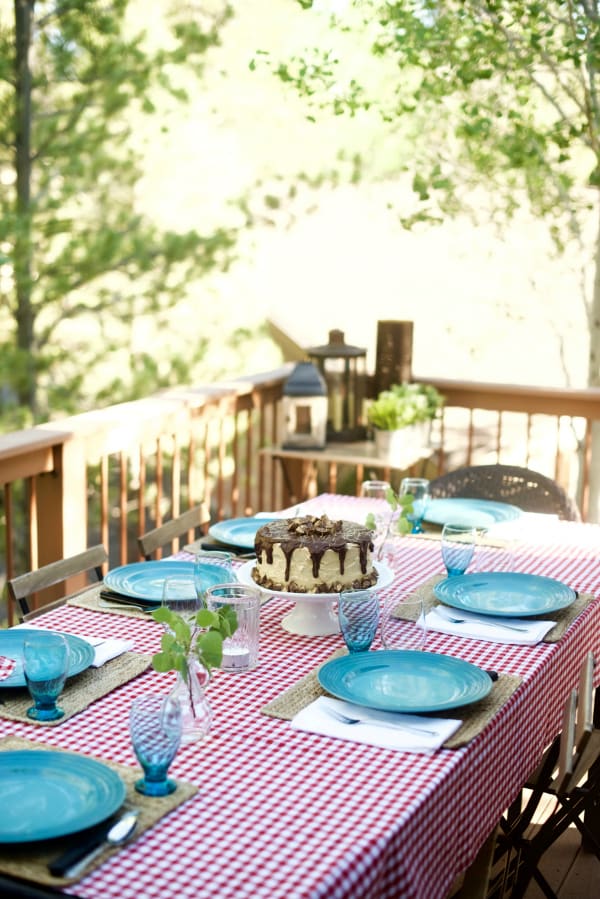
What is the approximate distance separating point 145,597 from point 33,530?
3.89ft

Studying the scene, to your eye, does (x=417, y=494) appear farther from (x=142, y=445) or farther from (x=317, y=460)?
(x=317, y=460)

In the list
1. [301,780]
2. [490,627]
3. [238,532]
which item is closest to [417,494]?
[238,532]

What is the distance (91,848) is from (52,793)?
0.17 meters

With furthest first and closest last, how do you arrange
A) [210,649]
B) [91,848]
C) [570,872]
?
[570,872] < [210,649] < [91,848]

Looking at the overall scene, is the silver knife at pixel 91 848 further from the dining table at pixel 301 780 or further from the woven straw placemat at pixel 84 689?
the woven straw placemat at pixel 84 689

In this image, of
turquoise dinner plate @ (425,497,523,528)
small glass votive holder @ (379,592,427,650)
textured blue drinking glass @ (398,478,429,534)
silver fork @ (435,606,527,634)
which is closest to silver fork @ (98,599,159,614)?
small glass votive holder @ (379,592,427,650)

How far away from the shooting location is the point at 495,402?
16.6ft

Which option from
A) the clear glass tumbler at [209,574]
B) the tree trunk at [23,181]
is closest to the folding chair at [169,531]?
the clear glass tumbler at [209,574]

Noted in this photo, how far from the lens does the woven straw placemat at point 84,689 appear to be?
6.59ft

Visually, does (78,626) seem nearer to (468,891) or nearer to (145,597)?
(145,597)

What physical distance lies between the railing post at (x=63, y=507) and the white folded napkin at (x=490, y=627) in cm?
161

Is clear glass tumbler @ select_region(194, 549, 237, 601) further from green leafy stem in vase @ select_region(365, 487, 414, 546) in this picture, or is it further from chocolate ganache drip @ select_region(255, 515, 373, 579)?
green leafy stem in vase @ select_region(365, 487, 414, 546)

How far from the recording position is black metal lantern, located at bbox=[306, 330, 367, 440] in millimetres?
4996

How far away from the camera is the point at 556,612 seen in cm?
261
